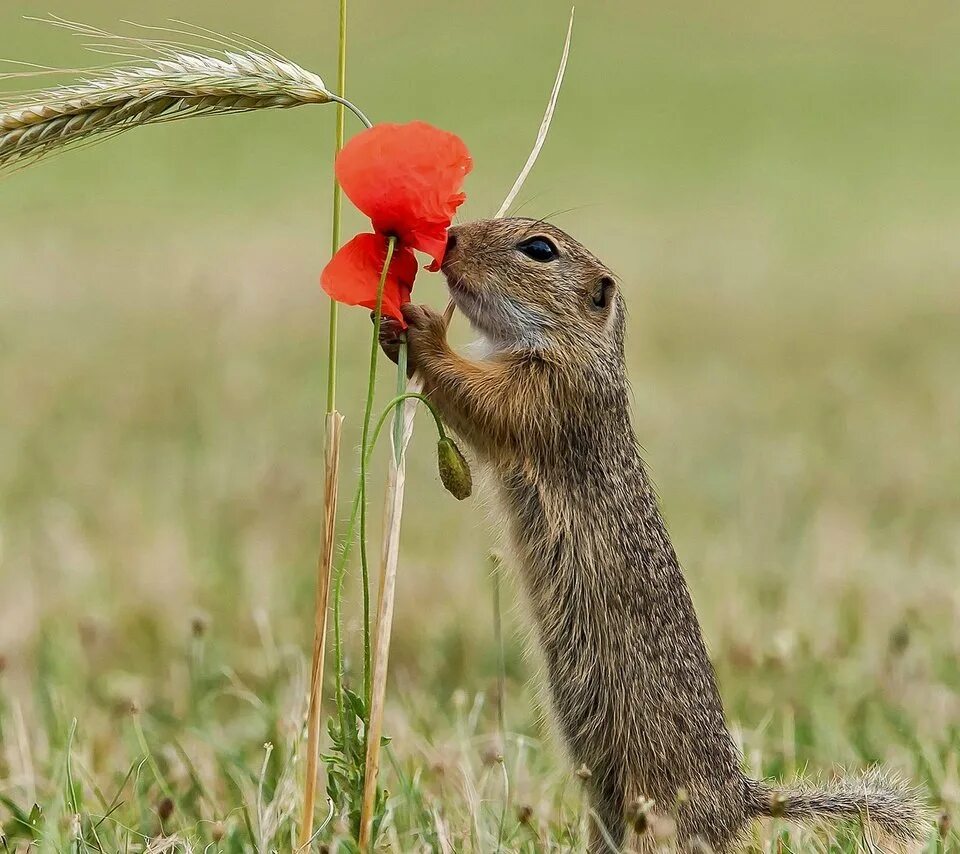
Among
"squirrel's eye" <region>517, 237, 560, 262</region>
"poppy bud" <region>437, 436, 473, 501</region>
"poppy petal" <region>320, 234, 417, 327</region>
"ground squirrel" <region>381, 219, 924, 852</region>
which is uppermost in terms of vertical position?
"poppy petal" <region>320, 234, 417, 327</region>

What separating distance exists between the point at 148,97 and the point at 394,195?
547 mm

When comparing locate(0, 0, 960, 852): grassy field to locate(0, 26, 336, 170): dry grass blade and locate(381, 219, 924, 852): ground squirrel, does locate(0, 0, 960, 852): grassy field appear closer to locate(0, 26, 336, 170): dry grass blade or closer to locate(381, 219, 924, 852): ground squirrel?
locate(381, 219, 924, 852): ground squirrel

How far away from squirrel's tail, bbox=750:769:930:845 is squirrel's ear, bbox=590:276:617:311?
4.52ft

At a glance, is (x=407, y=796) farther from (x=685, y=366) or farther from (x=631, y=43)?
(x=631, y=43)

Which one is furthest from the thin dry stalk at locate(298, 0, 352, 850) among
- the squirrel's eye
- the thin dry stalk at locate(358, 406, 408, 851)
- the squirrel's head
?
the squirrel's eye

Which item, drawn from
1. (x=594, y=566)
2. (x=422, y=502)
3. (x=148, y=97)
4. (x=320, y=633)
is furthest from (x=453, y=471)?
(x=422, y=502)

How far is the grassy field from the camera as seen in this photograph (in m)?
4.51

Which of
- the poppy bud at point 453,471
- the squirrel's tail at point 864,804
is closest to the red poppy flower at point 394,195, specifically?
the poppy bud at point 453,471

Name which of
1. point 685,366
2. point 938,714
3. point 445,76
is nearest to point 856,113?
point 445,76

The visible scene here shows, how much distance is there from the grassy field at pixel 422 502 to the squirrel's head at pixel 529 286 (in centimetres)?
50

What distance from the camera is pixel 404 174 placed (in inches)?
129

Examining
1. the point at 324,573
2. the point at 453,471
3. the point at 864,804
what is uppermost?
the point at 453,471

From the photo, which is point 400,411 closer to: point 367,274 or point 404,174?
point 367,274

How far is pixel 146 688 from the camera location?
540cm
